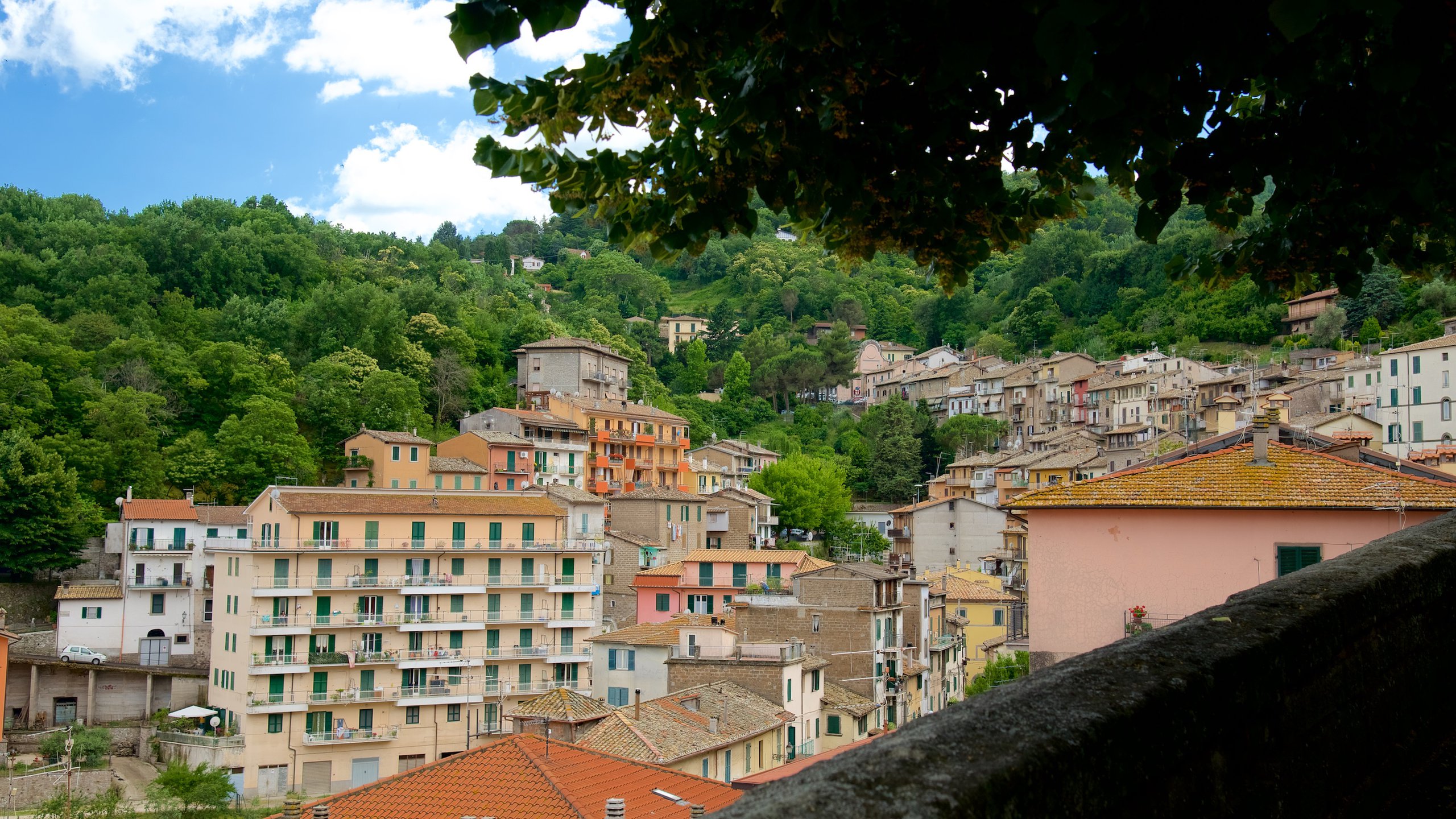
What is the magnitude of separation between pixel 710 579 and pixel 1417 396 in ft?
119

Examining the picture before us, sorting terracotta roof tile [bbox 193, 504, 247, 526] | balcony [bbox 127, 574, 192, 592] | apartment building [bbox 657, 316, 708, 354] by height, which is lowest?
balcony [bbox 127, 574, 192, 592]

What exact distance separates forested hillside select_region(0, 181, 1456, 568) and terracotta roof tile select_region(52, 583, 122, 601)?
4165 millimetres

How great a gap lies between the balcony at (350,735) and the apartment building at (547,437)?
22.7 m

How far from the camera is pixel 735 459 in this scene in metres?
82.8

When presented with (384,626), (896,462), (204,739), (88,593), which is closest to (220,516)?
(88,593)

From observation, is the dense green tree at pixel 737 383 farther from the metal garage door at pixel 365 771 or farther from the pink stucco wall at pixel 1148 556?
the pink stucco wall at pixel 1148 556

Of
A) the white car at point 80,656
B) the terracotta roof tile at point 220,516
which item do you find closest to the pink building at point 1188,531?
the white car at point 80,656

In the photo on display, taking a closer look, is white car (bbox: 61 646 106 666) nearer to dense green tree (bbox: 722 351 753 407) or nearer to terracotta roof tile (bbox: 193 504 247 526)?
terracotta roof tile (bbox: 193 504 247 526)

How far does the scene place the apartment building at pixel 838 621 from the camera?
38.2 meters

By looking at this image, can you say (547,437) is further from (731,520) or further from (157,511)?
(157,511)

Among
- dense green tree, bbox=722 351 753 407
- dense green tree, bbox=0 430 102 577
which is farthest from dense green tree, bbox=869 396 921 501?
dense green tree, bbox=0 430 102 577

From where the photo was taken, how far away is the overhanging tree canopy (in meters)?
3.07

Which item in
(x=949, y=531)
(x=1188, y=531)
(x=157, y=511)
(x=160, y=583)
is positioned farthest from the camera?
(x=949, y=531)

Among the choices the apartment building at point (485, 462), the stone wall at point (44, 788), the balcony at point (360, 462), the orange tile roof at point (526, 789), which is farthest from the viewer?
the apartment building at point (485, 462)
